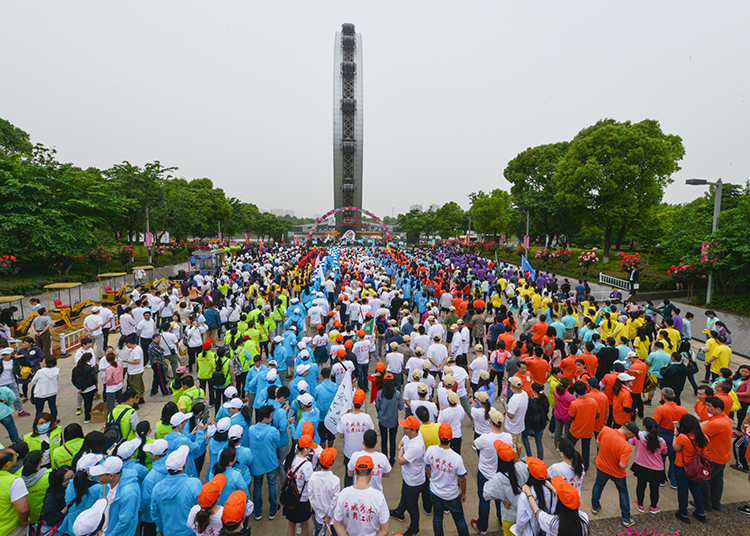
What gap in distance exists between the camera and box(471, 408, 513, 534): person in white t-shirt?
3674 mm

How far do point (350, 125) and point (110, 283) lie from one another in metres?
64.6

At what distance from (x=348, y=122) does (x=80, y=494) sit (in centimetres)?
7828

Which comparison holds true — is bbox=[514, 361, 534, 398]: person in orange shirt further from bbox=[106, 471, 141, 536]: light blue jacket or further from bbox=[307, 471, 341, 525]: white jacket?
bbox=[106, 471, 141, 536]: light blue jacket

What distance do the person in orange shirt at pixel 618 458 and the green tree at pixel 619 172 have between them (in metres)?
23.7

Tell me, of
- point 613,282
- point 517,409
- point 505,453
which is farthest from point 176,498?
point 613,282

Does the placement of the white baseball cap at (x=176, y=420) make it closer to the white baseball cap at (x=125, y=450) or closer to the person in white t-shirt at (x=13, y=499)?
the white baseball cap at (x=125, y=450)

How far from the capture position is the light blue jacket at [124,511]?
304cm

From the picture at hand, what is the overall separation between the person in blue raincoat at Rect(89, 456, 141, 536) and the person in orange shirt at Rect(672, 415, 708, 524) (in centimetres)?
579

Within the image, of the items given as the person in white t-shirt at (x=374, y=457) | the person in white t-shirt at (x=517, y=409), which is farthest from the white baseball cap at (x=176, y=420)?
the person in white t-shirt at (x=517, y=409)

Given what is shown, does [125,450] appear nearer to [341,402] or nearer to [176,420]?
[176,420]

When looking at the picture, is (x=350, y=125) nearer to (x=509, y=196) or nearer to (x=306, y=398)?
(x=509, y=196)

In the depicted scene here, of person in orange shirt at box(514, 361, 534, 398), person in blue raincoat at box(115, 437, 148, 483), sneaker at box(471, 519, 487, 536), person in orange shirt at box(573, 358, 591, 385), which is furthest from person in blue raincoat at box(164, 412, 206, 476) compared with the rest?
person in orange shirt at box(573, 358, 591, 385)

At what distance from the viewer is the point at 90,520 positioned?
9.12 feet

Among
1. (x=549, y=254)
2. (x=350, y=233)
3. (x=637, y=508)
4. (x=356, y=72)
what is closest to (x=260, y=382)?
(x=637, y=508)
